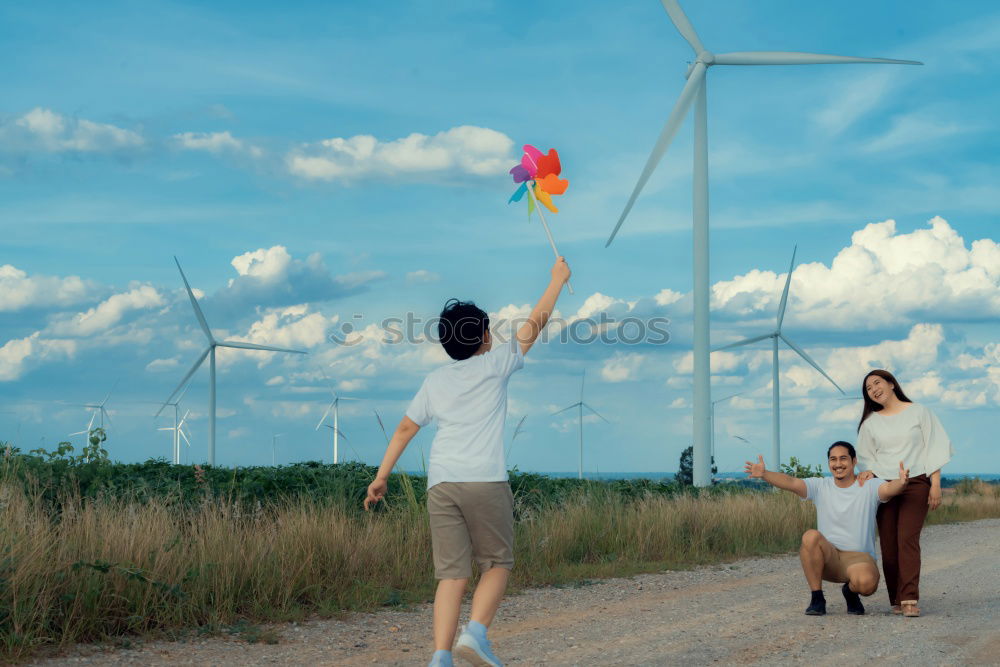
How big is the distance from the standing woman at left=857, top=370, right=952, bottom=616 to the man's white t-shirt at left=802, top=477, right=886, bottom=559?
5.4 inches

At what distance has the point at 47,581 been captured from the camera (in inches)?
301

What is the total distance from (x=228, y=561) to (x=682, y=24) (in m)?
24.1

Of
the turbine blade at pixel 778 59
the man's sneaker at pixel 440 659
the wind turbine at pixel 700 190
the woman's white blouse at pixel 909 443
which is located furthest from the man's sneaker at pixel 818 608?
the turbine blade at pixel 778 59

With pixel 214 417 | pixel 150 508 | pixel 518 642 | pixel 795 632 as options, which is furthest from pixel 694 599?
pixel 214 417

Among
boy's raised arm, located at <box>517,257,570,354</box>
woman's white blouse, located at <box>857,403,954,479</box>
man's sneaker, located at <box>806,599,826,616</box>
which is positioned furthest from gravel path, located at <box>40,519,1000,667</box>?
boy's raised arm, located at <box>517,257,570,354</box>

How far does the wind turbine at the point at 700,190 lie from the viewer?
24.7 metres

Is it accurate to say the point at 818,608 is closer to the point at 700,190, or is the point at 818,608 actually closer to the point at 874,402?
the point at 874,402

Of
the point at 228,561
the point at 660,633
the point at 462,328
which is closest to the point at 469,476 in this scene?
the point at 462,328

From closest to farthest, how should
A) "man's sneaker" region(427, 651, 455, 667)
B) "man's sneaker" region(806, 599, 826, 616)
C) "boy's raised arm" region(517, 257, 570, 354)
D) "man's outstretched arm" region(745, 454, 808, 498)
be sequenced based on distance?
"man's sneaker" region(427, 651, 455, 667), "boy's raised arm" region(517, 257, 570, 354), "man's outstretched arm" region(745, 454, 808, 498), "man's sneaker" region(806, 599, 826, 616)

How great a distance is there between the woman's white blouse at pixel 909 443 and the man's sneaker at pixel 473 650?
16.0 ft

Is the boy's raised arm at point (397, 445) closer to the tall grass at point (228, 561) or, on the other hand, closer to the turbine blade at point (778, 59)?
the tall grass at point (228, 561)

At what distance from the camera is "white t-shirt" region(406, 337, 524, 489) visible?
5.65 m

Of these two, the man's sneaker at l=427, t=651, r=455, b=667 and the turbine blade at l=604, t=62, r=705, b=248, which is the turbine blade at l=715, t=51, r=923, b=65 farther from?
the man's sneaker at l=427, t=651, r=455, b=667

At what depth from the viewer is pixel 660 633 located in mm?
8156
